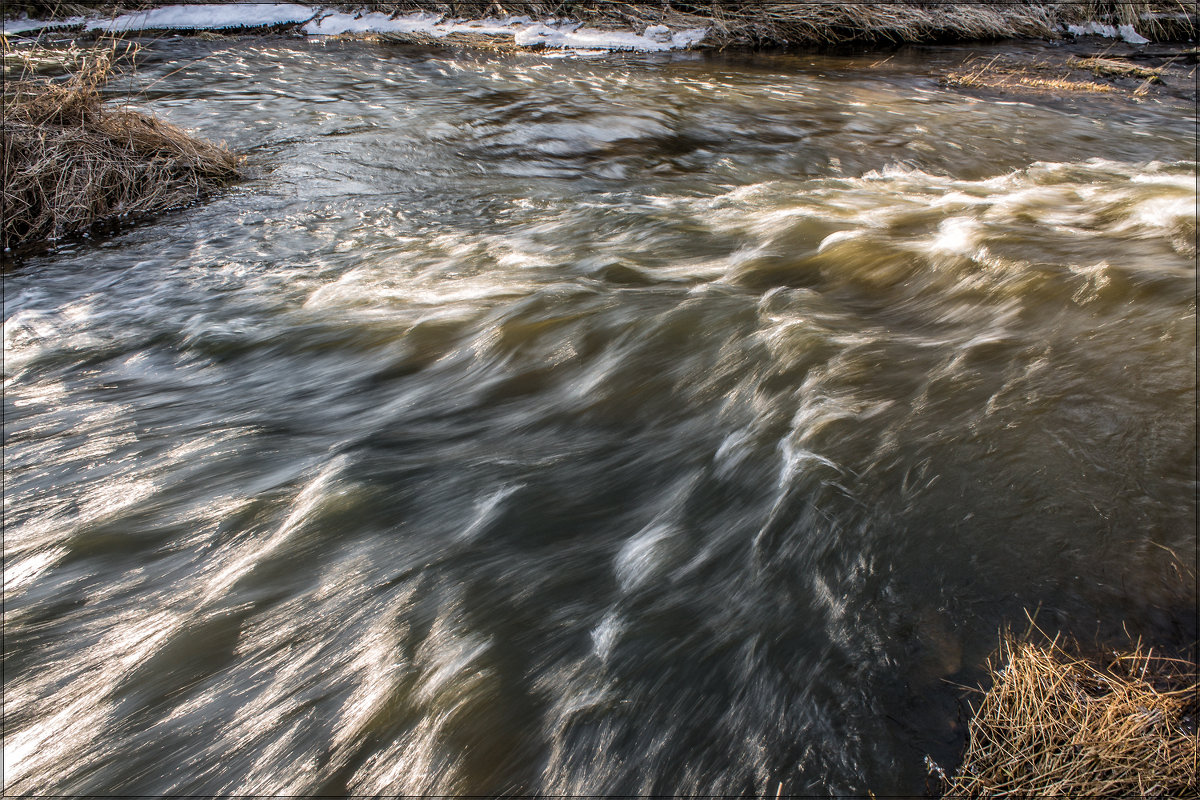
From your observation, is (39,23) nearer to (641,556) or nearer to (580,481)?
(580,481)

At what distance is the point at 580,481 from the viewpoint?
115 inches

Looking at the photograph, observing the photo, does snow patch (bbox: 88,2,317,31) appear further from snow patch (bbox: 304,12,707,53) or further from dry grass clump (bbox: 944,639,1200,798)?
dry grass clump (bbox: 944,639,1200,798)

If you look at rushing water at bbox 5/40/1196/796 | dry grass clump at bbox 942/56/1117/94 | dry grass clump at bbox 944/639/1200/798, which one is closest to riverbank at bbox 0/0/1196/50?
dry grass clump at bbox 942/56/1117/94

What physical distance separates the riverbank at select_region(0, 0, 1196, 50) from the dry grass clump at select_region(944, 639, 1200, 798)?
1350 cm

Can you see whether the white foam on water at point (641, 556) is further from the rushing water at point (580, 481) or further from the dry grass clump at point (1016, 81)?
the dry grass clump at point (1016, 81)

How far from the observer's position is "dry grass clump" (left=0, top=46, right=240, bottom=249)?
222 inches

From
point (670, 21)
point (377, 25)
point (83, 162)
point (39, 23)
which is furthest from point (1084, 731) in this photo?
point (39, 23)

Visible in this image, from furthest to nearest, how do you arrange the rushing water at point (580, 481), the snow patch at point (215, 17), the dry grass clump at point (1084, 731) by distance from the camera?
the snow patch at point (215, 17) → the rushing water at point (580, 481) → the dry grass clump at point (1084, 731)

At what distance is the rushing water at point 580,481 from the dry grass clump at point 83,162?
437 mm

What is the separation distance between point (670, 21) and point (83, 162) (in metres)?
11.4

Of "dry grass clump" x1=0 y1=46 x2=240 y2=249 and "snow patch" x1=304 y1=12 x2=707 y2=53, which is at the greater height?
"snow patch" x1=304 y1=12 x2=707 y2=53

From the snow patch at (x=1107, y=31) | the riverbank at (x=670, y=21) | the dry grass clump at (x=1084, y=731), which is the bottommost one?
the dry grass clump at (x=1084, y=731)

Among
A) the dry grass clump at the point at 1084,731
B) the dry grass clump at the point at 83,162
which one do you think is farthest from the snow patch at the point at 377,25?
the dry grass clump at the point at 1084,731

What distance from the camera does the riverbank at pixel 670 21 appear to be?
13.5 m
